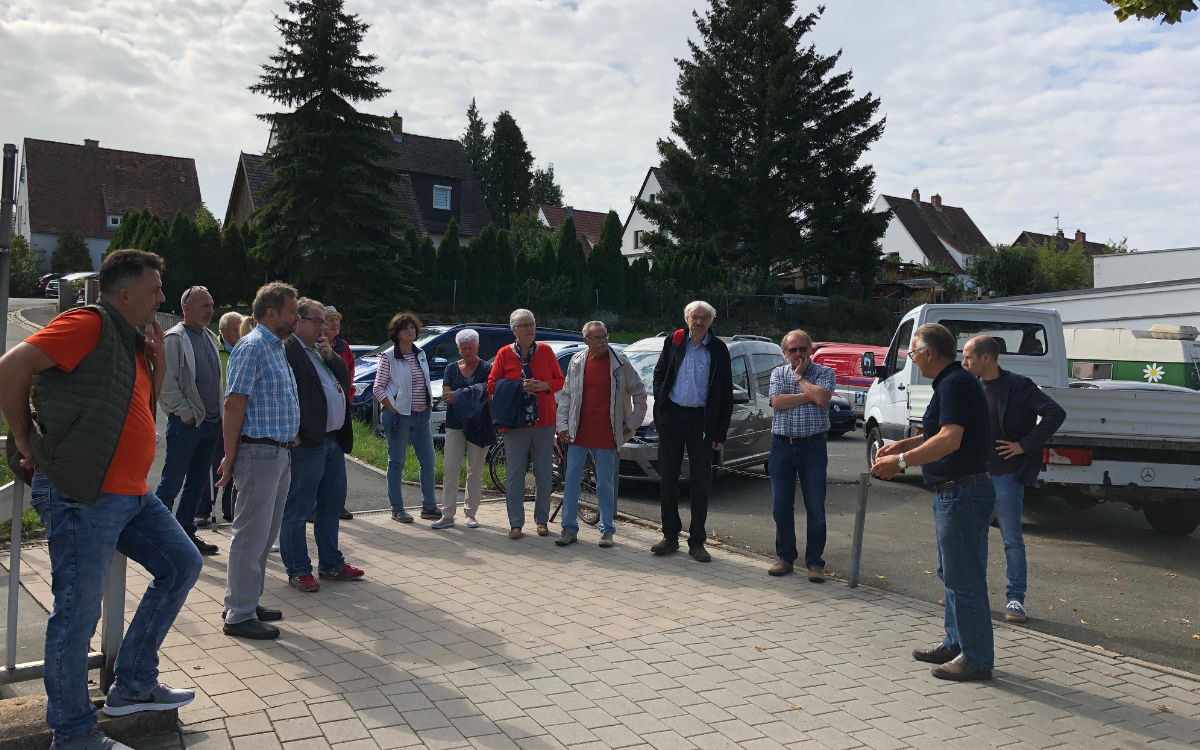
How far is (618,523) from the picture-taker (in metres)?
9.41

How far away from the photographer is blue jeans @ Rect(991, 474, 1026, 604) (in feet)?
20.8

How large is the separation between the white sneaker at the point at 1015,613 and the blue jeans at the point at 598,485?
3306 mm

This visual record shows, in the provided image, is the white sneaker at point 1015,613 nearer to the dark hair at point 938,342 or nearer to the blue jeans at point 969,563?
the blue jeans at point 969,563

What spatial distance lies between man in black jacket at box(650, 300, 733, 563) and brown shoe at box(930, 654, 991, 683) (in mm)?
2859

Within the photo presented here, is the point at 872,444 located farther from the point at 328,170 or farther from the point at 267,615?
the point at 328,170

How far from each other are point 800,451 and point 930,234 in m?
68.9

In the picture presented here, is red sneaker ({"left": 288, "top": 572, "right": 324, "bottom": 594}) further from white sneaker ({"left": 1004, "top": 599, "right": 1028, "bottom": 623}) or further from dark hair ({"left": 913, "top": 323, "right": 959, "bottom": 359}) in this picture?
white sneaker ({"left": 1004, "top": 599, "right": 1028, "bottom": 623})

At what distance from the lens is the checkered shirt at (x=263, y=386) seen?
530 cm

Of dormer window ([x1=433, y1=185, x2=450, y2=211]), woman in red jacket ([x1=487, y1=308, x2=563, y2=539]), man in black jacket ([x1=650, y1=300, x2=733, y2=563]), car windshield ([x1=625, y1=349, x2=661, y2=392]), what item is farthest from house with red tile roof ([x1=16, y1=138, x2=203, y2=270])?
man in black jacket ([x1=650, y1=300, x2=733, y2=563])

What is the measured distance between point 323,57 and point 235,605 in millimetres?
24495

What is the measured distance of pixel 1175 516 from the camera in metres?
9.55

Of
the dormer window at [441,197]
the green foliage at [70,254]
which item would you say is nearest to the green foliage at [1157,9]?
the dormer window at [441,197]

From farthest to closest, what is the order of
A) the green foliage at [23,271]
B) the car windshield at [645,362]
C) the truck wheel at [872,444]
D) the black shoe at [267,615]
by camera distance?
the green foliage at [23,271], the truck wheel at [872,444], the car windshield at [645,362], the black shoe at [267,615]

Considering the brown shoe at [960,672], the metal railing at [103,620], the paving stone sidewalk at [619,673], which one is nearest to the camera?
the metal railing at [103,620]
